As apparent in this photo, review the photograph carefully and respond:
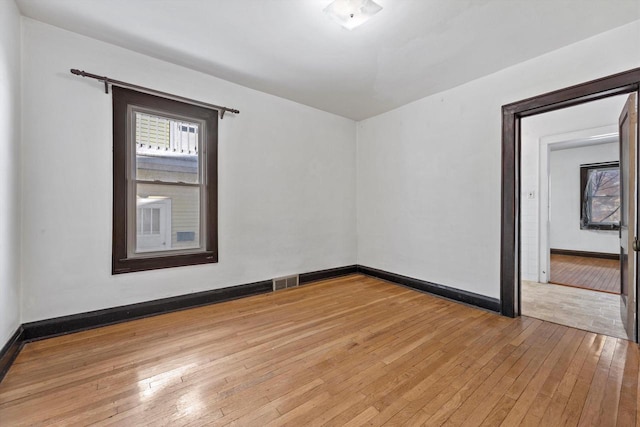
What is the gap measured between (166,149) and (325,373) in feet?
9.20

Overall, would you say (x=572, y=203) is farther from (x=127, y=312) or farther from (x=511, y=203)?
(x=127, y=312)

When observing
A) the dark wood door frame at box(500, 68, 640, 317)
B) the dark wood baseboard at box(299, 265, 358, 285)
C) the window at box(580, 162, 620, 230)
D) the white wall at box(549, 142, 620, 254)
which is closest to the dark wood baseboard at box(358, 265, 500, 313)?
the dark wood door frame at box(500, 68, 640, 317)

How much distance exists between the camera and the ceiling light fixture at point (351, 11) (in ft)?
6.64

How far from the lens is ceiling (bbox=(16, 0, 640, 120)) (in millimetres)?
2127

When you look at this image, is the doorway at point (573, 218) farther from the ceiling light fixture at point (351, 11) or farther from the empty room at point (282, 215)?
the ceiling light fixture at point (351, 11)

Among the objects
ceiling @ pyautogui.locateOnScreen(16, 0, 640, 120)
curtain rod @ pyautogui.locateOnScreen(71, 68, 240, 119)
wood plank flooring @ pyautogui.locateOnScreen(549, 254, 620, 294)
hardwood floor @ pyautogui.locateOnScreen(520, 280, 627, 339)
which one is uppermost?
ceiling @ pyautogui.locateOnScreen(16, 0, 640, 120)

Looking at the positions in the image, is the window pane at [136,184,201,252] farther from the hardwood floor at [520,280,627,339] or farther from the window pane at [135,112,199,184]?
the hardwood floor at [520,280,627,339]

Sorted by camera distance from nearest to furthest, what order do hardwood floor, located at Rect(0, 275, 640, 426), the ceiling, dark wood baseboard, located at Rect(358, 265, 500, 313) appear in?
hardwood floor, located at Rect(0, 275, 640, 426), the ceiling, dark wood baseboard, located at Rect(358, 265, 500, 313)

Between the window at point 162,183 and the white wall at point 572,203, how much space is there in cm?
764

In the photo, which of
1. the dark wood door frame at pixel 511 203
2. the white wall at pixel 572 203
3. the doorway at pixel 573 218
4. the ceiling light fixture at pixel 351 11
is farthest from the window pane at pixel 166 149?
the white wall at pixel 572 203

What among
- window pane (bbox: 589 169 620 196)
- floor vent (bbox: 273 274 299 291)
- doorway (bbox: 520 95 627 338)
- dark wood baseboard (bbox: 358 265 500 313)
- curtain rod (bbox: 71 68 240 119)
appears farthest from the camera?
window pane (bbox: 589 169 620 196)

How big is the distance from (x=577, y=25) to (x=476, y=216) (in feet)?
6.26

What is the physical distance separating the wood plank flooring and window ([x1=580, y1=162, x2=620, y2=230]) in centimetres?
87

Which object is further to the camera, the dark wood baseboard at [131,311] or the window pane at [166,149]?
the window pane at [166,149]
